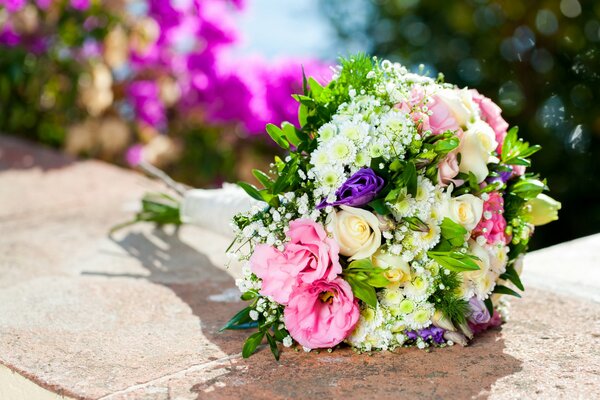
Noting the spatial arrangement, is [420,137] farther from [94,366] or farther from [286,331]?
[94,366]

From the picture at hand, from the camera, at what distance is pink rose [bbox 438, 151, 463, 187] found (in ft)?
5.66

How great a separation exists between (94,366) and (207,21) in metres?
3.97

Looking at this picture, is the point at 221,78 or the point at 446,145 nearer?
the point at 446,145

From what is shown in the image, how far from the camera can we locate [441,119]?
1764 millimetres

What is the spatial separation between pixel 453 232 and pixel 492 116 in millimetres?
414

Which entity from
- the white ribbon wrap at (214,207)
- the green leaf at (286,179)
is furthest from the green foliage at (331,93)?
the white ribbon wrap at (214,207)

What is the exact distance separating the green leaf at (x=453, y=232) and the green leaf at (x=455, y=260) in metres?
0.03

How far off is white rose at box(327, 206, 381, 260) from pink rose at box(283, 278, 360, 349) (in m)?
0.08

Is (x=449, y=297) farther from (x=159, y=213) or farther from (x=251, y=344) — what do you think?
(x=159, y=213)

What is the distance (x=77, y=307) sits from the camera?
7.05 feet

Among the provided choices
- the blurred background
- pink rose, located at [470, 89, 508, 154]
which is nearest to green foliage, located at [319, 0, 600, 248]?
the blurred background

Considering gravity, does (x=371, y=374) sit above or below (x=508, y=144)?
below

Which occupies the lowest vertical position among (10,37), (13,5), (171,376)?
(171,376)

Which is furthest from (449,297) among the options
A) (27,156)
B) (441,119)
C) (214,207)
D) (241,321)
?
(27,156)
